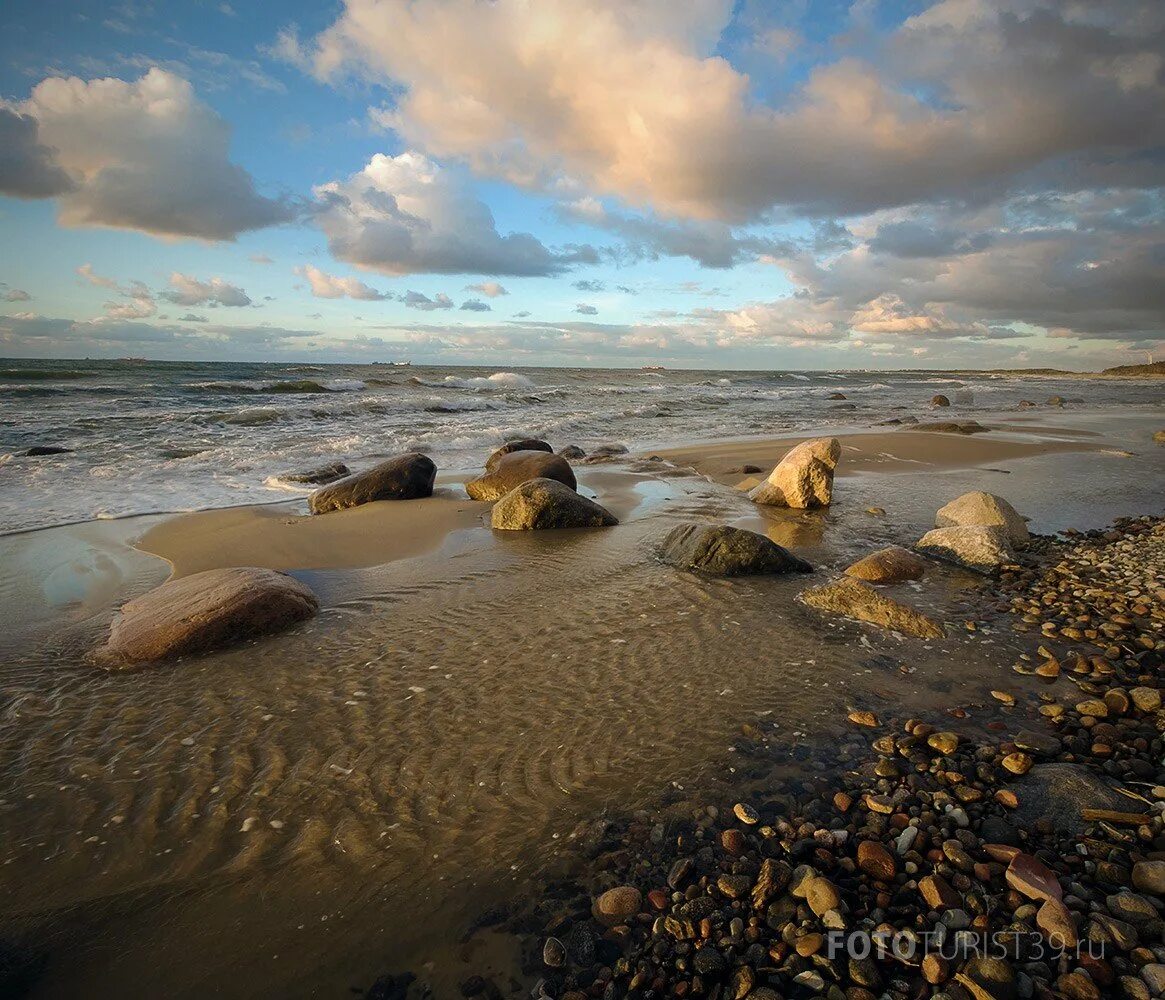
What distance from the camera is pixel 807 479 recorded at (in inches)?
340

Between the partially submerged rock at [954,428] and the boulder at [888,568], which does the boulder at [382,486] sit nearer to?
the boulder at [888,568]

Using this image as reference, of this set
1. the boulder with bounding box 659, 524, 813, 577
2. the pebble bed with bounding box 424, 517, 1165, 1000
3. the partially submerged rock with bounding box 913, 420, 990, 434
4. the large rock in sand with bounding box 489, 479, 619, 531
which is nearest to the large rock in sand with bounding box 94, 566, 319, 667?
the large rock in sand with bounding box 489, 479, 619, 531

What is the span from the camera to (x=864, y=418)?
23.4m

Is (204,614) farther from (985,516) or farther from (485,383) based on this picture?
(485,383)

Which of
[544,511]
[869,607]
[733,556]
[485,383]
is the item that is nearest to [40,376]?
[485,383]

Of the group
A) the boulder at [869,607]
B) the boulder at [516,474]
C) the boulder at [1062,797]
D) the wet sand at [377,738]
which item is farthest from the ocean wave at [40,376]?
the boulder at [1062,797]

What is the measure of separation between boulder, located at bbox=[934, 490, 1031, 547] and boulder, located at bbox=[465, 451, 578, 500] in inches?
207

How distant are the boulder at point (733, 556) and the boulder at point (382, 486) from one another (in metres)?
5.06

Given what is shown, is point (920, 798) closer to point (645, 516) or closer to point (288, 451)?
point (645, 516)

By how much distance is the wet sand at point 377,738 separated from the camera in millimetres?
2213

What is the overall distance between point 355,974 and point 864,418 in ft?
82.4

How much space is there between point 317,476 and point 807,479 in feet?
28.7

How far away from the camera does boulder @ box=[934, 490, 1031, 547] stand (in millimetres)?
6812

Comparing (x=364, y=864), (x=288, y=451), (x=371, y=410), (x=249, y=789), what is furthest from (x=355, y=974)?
(x=371, y=410)
